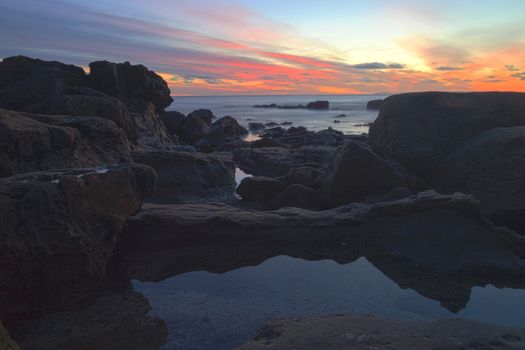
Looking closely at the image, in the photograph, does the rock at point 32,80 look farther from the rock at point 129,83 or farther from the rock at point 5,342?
the rock at point 5,342

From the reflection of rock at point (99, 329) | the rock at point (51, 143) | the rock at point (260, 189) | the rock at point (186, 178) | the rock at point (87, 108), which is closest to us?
the reflection of rock at point (99, 329)

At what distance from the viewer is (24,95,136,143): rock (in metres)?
12.8

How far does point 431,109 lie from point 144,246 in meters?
8.53

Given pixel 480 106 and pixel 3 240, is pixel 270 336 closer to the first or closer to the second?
pixel 3 240

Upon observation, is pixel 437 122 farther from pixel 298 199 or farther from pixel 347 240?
pixel 347 240

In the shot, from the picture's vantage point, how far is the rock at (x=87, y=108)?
1279 centimetres

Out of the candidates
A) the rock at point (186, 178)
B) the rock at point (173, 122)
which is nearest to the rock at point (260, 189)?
the rock at point (186, 178)

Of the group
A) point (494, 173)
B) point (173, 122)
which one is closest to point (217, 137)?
point (173, 122)

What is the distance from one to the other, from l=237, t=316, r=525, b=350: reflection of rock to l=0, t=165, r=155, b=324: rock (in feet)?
8.45

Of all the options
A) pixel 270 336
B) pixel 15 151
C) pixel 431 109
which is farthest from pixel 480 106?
pixel 15 151

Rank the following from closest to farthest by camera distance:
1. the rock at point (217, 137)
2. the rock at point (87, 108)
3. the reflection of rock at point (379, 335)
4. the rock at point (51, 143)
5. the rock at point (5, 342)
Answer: the rock at point (5, 342) → the reflection of rock at point (379, 335) → the rock at point (51, 143) → the rock at point (87, 108) → the rock at point (217, 137)

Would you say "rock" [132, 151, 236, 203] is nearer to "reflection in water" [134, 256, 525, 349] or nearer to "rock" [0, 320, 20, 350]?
"reflection in water" [134, 256, 525, 349]

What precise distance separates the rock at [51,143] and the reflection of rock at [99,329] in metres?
3.94

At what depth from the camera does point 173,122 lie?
2981cm
